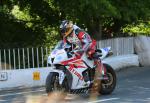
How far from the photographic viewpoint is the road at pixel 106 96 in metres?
11.3

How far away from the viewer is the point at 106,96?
39.7 ft

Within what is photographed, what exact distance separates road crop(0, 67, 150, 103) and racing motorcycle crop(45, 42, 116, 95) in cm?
23

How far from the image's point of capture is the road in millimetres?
11320

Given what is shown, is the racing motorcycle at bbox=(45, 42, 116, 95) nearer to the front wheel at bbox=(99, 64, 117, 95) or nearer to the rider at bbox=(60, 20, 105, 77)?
the front wheel at bbox=(99, 64, 117, 95)

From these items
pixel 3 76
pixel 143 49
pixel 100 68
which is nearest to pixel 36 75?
pixel 3 76

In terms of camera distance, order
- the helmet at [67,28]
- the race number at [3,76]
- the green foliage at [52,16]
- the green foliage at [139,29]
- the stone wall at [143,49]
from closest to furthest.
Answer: the helmet at [67,28]
the race number at [3,76]
the green foliage at [52,16]
the stone wall at [143,49]
the green foliage at [139,29]

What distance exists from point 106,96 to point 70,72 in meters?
1.14

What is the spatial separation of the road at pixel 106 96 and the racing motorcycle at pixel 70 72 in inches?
9.0

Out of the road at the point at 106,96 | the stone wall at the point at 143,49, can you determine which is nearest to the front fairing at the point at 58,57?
the road at the point at 106,96

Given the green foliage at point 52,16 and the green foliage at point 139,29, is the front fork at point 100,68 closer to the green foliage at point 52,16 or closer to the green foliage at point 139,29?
the green foliage at point 52,16

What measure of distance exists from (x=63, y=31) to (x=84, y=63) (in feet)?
2.88

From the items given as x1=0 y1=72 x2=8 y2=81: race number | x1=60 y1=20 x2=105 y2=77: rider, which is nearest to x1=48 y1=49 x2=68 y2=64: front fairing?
x1=60 y1=20 x2=105 y2=77: rider

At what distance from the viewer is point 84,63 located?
1192 cm

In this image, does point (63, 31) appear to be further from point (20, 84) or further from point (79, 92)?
point (20, 84)
